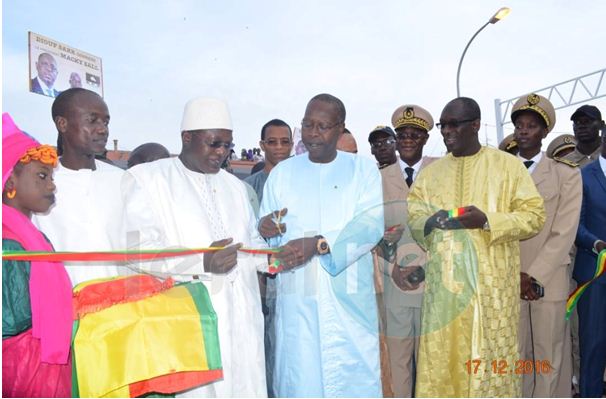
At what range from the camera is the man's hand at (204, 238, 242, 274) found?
11.2 feet

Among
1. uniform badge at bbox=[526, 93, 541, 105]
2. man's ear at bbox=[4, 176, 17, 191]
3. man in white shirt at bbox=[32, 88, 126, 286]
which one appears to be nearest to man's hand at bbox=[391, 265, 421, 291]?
uniform badge at bbox=[526, 93, 541, 105]

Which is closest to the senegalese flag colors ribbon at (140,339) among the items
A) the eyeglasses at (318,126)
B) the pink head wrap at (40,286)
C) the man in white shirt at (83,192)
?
the pink head wrap at (40,286)

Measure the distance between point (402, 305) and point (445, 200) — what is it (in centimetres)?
112

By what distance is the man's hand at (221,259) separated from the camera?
11.2 feet

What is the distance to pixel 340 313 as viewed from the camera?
3.80 meters

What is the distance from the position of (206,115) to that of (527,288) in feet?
8.83

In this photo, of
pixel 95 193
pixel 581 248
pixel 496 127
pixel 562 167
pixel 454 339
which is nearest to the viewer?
pixel 95 193

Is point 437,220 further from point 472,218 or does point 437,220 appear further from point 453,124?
point 453,124

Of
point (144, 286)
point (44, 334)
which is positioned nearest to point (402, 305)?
point (144, 286)

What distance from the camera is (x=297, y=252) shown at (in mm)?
3709

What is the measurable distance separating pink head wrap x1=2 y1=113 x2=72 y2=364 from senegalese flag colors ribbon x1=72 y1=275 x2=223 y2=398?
0.08 m

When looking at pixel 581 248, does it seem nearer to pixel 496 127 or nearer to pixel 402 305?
pixel 402 305

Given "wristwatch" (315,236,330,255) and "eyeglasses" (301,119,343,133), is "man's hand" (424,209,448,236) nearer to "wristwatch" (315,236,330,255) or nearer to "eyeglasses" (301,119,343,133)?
"wristwatch" (315,236,330,255)
